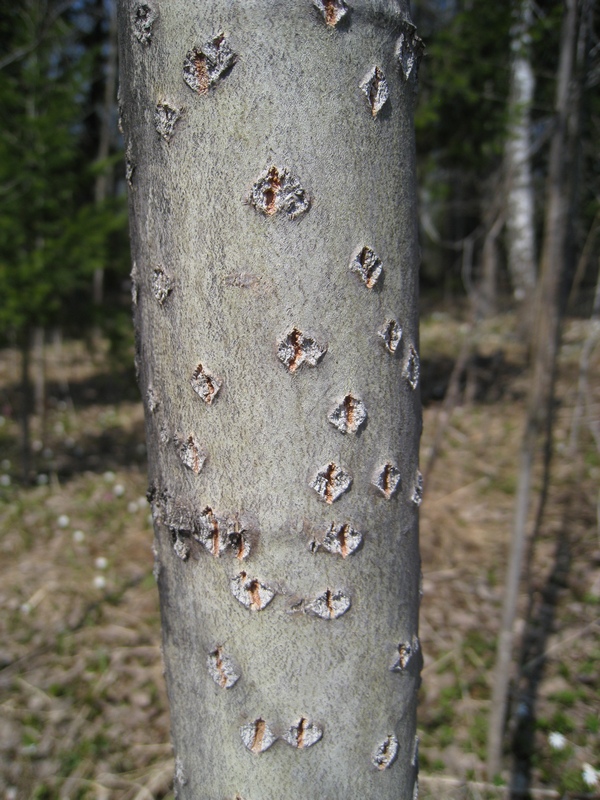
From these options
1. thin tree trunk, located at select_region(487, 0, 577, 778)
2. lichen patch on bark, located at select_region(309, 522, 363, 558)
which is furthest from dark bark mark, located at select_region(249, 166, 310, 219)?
thin tree trunk, located at select_region(487, 0, 577, 778)

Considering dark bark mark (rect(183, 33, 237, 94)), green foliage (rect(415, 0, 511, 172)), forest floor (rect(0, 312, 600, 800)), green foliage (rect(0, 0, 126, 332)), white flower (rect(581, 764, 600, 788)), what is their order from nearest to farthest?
dark bark mark (rect(183, 33, 237, 94))
white flower (rect(581, 764, 600, 788))
forest floor (rect(0, 312, 600, 800))
green foliage (rect(415, 0, 511, 172))
green foliage (rect(0, 0, 126, 332))

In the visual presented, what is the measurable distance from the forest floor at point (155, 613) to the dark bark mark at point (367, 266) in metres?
2.49

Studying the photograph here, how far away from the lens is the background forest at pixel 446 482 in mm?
2488

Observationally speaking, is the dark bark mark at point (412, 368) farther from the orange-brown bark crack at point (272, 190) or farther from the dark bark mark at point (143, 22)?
the dark bark mark at point (143, 22)

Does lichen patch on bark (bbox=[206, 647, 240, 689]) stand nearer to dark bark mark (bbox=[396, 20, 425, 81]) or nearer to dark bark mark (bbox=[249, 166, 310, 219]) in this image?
dark bark mark (bbox=[249, 166, 310, 219])

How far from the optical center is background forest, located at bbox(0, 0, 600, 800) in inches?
98.0

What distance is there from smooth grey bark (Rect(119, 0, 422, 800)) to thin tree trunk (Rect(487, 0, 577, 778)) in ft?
4.96

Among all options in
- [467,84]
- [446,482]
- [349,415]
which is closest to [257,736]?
[349,415]

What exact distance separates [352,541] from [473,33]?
5430 mm

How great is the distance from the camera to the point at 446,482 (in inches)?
208

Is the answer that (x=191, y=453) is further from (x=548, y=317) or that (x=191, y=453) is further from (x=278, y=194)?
(x=548, y=317)

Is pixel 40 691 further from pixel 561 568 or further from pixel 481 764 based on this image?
pixel 561 568

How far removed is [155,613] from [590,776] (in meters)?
2.55

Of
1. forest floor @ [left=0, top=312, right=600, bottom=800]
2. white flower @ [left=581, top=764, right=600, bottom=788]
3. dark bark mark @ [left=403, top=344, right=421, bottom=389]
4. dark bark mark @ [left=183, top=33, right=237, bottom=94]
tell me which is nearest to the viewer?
dark bark mark @ [left=183, top=33, right=237, bottom=94]
